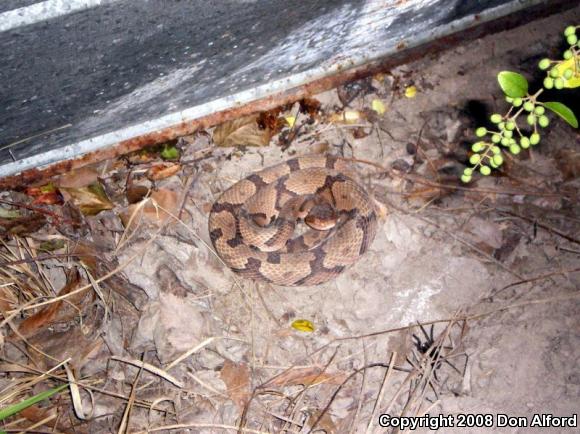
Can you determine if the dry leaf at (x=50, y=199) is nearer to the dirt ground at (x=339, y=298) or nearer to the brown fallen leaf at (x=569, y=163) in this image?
the dirt ground at (x=339, y=298)

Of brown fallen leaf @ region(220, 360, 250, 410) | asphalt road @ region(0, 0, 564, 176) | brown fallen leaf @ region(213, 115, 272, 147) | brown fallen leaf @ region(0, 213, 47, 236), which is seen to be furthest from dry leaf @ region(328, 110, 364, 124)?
brown fallen leaf @ region(0, 213, 47, 236)

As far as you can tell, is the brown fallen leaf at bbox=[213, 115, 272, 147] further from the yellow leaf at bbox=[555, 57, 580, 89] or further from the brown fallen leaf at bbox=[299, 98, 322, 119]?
the yellow leaf at bbox=[555, 57, 580, 89]

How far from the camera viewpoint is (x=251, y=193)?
11.6ft

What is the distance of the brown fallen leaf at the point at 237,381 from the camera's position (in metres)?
2.82

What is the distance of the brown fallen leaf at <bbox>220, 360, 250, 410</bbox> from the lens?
2816 mm

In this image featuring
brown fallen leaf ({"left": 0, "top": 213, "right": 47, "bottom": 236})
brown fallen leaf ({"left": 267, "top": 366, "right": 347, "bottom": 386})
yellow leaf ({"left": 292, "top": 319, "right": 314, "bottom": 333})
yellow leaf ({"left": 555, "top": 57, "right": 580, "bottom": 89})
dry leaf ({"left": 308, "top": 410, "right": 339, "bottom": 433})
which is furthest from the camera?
brown fallen leaf ({"left": 0, "top": 213, "right": 47, "bottom": 236})

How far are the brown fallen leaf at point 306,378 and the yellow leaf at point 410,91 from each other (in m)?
2.11

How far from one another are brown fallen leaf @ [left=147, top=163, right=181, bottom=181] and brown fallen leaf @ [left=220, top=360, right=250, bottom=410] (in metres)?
1.41

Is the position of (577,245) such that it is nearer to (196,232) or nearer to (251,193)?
(251,193)

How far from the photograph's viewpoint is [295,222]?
3.63 meters

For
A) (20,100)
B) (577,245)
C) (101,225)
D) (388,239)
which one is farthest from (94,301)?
(577,245)

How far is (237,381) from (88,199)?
5.32 ft

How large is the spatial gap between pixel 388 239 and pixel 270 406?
1.34m

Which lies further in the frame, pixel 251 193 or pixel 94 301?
pixel 251 193
